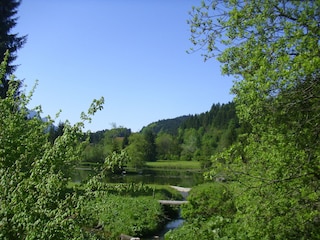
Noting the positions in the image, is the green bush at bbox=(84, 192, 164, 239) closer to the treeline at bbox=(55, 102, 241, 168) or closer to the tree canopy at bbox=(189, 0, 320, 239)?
the tree canopy at bbox=(189, 0, 320, 239)

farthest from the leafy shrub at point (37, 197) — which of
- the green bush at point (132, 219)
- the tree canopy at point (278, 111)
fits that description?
the green bush at point (132, 219)

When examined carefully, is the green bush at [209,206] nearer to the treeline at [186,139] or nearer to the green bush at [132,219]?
the green bush at [132,219]

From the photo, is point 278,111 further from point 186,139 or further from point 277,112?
point 186,139

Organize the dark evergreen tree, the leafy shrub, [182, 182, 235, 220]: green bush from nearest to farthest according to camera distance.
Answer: the leafy shrub, [182, 182, 235, 220]: green bush, the dark evergreen tree

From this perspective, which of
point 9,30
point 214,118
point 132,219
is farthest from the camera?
point 214,118

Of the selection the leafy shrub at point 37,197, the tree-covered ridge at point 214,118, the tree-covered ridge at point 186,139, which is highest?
the tree-covered ridge at point 214,118

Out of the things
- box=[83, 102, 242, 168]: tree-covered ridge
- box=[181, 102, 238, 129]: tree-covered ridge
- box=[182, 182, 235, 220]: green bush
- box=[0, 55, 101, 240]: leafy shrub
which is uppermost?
box=[181, 102, 238, 129]: tree-covered ridge

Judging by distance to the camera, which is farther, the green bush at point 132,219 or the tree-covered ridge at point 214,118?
the tree-covered ridge at point 214,118

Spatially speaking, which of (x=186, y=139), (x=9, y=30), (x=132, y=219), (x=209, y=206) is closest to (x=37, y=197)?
(x=209, y=206)

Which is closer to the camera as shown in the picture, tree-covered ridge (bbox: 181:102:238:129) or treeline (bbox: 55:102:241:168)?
treeline (bbox: 55:102:241:168)

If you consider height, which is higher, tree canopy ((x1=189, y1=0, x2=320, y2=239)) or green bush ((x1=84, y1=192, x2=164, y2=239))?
tree canopy ((x1=189, y1=0, x2=320, y2=239))

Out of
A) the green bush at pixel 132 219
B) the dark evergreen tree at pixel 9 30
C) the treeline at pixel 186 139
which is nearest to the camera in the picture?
the green bush at pixel 132 219

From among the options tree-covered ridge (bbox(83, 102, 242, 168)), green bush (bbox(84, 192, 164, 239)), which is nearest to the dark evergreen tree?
green bush (bbox(84, 192, 164, 239))

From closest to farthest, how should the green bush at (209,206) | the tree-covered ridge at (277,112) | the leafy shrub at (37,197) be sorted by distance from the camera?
the leafy shrub at (37,197)
the tree-covered ridge at (277,112)
the green bush at (209,206)
